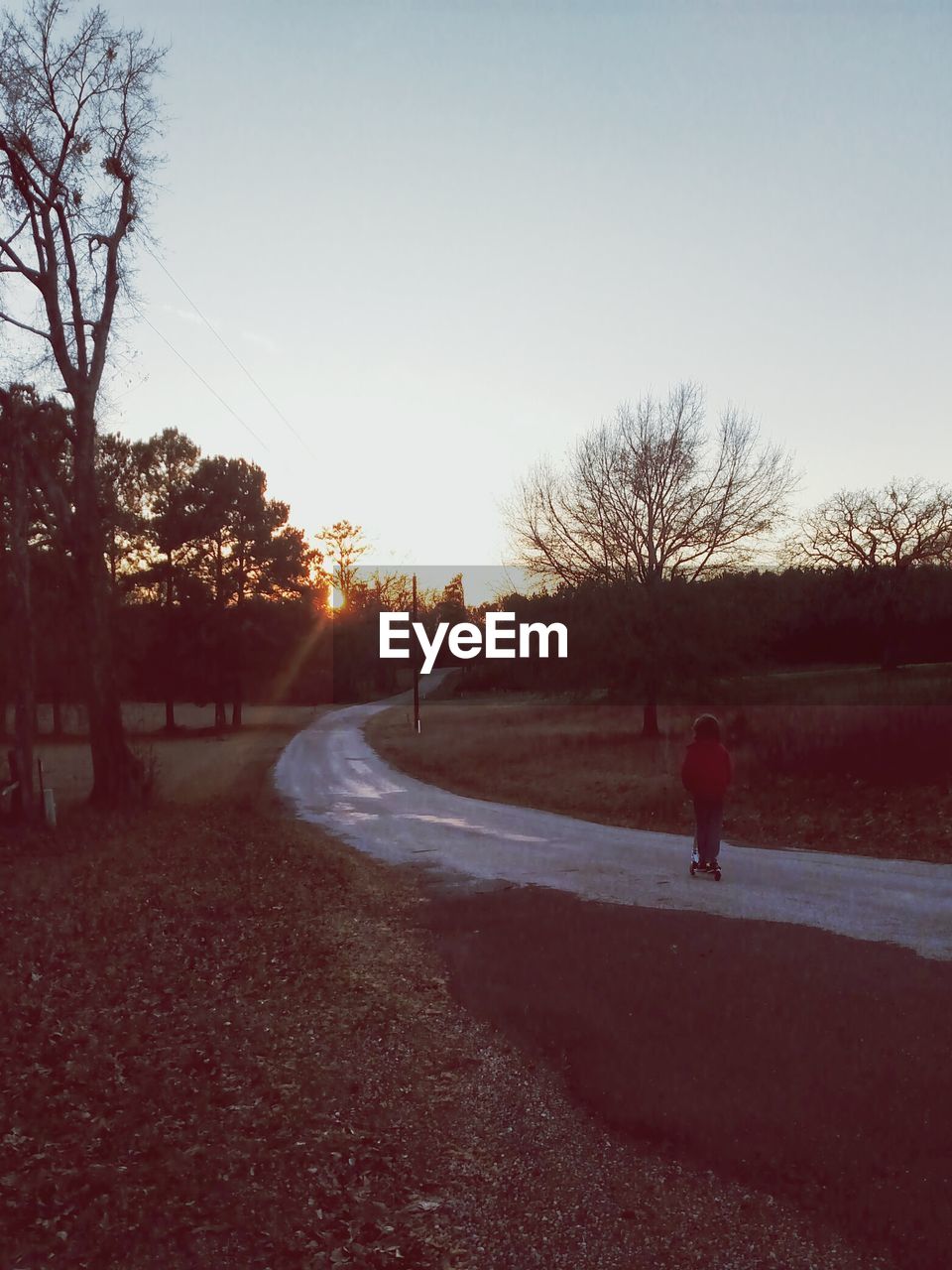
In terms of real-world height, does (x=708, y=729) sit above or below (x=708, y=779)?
above

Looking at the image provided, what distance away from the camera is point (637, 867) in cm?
1359

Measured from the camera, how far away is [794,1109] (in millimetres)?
5672

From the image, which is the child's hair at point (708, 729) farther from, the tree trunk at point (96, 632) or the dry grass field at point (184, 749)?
the dry grass field at point (184, 749)

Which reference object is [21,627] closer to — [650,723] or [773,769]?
[773,769]

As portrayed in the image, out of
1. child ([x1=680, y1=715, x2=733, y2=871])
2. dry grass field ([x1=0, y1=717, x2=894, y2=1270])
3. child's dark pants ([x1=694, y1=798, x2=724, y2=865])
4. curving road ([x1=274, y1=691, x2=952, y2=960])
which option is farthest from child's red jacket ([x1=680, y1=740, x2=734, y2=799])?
dry grass field ([x1=0, y1=717, x2=894, y2=1270])

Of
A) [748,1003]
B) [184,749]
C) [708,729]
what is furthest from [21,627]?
[184,749]

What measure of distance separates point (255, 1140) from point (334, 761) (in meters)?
29.0

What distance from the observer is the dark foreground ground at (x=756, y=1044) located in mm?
4922

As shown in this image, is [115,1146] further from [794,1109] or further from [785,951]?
[785,951]

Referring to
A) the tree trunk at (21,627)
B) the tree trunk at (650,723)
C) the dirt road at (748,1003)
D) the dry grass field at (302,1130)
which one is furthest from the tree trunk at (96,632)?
the tree trunk at (650,723)

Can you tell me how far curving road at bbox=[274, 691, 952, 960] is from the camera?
33.4 feet

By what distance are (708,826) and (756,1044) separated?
5828mm

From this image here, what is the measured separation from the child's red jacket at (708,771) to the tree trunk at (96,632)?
1257 centimetres

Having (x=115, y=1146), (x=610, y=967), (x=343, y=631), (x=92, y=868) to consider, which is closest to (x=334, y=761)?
(x=92, y=868)
